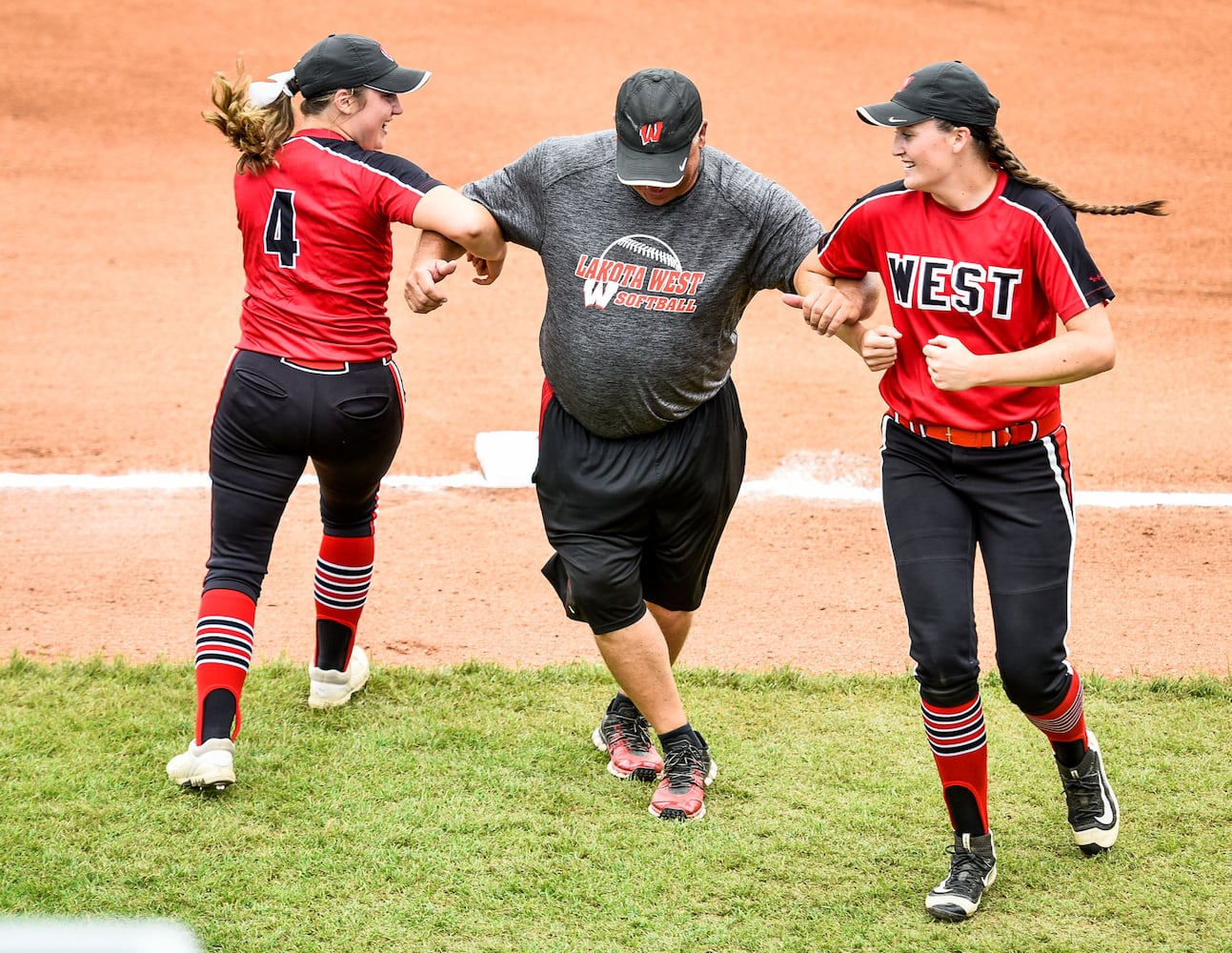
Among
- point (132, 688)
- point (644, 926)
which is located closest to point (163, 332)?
point (132, 688)

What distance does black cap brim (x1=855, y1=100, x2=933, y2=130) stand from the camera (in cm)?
364

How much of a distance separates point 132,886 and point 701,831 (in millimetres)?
1624

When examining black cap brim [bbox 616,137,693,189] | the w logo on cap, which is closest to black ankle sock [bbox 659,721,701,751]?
black cap brim [bbox 616,137,693,189]

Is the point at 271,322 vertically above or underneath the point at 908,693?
above

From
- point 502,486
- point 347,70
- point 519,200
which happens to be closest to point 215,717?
point 519,200

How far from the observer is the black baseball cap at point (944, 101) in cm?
363

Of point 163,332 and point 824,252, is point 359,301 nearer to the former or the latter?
point 824,252

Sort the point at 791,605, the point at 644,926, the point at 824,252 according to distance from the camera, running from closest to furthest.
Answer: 1. the point at 644,926
2. the point at 824,252
3. the point at 791,605

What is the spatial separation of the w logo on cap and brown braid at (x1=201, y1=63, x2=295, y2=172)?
1.22 meters

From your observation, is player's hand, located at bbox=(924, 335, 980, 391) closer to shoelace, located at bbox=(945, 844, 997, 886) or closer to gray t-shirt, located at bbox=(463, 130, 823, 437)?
gray t-shirt, located at bbox=(463, 130, 823, 437)

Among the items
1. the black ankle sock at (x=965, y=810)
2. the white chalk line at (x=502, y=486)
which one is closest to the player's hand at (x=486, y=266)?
the black ankle sock at (x=965, y=810)

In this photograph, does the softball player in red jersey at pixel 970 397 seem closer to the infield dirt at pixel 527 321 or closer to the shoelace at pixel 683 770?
the shoelace at pixel 683 770

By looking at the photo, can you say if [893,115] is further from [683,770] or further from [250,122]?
[683,770]

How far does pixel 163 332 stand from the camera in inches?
368
